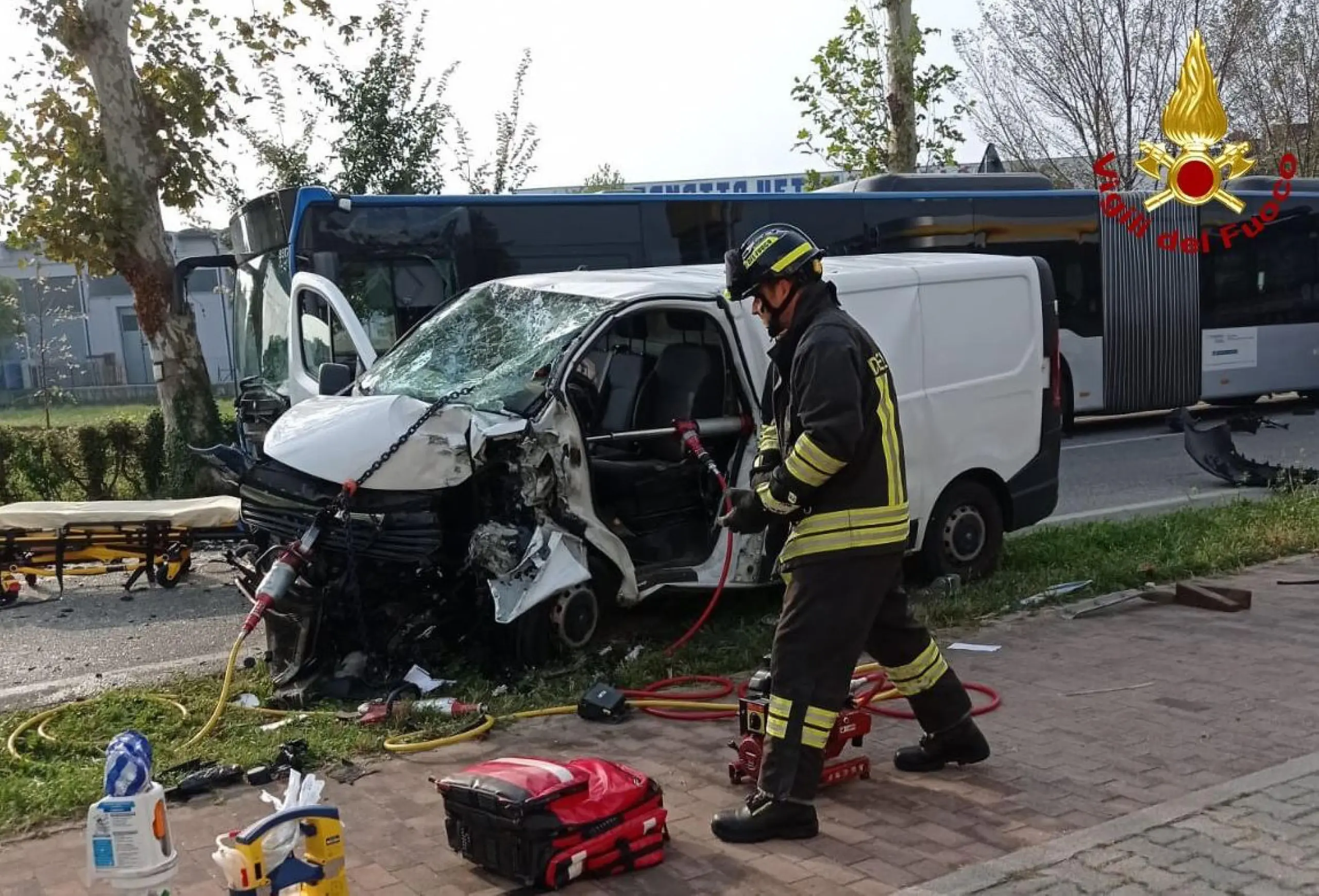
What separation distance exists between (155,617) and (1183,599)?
619 centimetres

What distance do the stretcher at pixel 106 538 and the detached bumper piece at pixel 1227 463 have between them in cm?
861

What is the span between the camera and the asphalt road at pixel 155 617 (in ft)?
23.1

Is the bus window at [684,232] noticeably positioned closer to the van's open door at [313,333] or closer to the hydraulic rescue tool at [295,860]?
the van's open door at [313,333]

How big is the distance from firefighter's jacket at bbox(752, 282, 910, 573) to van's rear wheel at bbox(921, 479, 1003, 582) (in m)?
3.29

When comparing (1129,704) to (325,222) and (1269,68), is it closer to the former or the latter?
(325,222)

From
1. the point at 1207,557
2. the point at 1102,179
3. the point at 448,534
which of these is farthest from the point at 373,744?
the point at 1102,179

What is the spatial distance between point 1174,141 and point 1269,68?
7.91 meters

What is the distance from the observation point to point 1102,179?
85.2 ft

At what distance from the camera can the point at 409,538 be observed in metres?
5.90

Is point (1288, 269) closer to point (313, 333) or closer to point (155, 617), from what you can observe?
point (313, 333)

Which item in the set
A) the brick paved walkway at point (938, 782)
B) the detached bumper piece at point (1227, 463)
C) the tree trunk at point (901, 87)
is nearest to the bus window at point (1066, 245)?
the tree trunk at point (901, 87)

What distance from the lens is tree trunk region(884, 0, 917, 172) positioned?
19.0 meters

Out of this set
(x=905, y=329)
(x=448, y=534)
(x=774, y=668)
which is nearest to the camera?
(x=774, y=668)

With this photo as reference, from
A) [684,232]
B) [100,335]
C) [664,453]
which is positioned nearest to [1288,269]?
[684,232]
